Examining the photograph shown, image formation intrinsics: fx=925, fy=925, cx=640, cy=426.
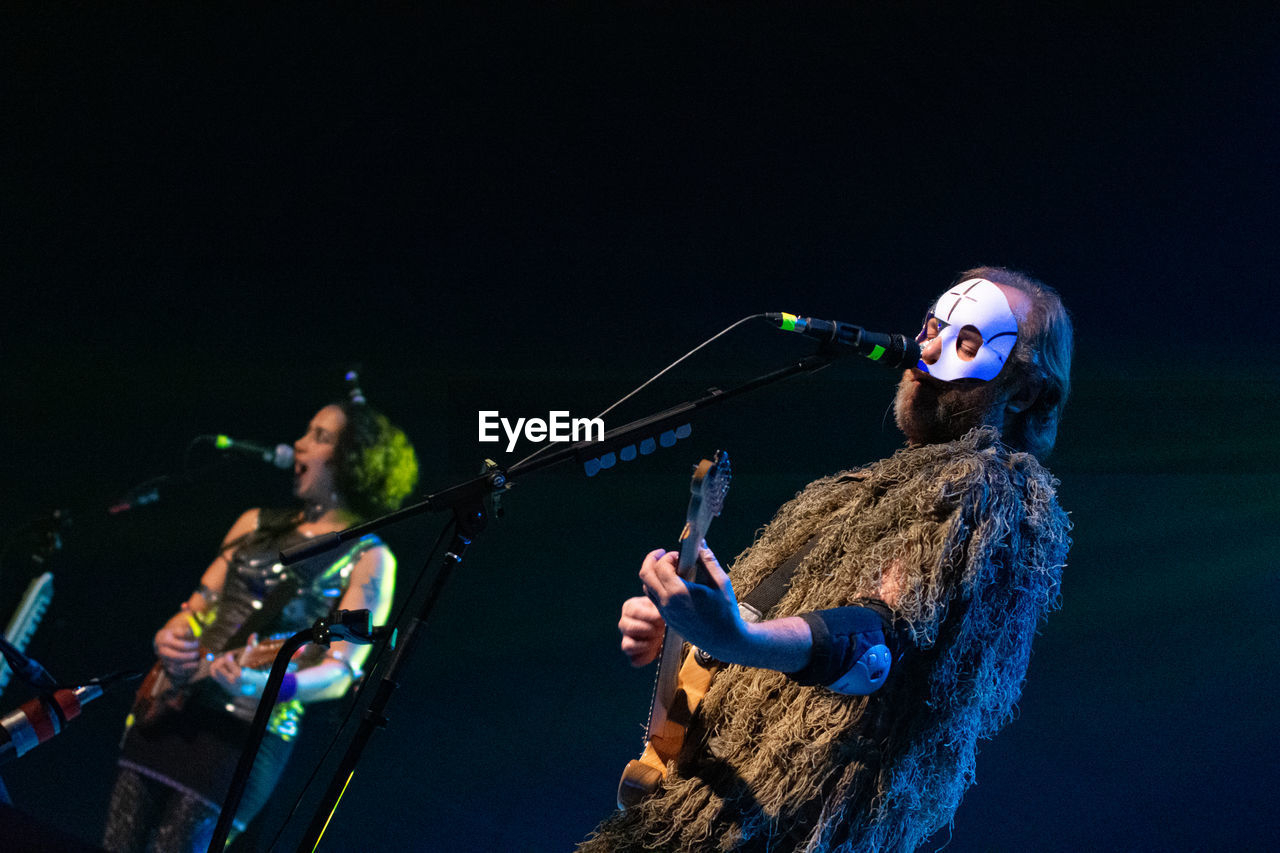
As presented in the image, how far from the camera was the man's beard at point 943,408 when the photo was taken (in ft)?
5.63

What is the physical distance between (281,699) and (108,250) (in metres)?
1.92

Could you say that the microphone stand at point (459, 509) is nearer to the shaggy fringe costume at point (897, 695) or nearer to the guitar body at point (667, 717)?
→ the guitar body at point (667, 717)

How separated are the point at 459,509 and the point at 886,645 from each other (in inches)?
28.4

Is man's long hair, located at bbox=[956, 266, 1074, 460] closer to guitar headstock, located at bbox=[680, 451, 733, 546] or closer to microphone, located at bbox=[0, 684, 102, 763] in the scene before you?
guitar headstock, located at bbox=[680, 451, 733, 546]

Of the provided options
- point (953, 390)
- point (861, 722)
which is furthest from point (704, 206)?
point (861, 722)

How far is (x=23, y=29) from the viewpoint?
Answer: 3.42 meters

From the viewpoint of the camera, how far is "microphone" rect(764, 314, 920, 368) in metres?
1.50

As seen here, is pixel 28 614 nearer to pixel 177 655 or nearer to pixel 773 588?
pixel 177 655

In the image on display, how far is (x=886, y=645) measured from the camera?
1.34m

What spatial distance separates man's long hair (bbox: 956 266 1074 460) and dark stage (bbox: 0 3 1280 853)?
1319 millimetres

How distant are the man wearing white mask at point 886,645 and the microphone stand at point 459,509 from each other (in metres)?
0.28

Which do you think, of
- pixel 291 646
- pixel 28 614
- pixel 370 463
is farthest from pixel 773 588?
pixel 28 614

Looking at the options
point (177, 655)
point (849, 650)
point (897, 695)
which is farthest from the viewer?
point (177, 655)
